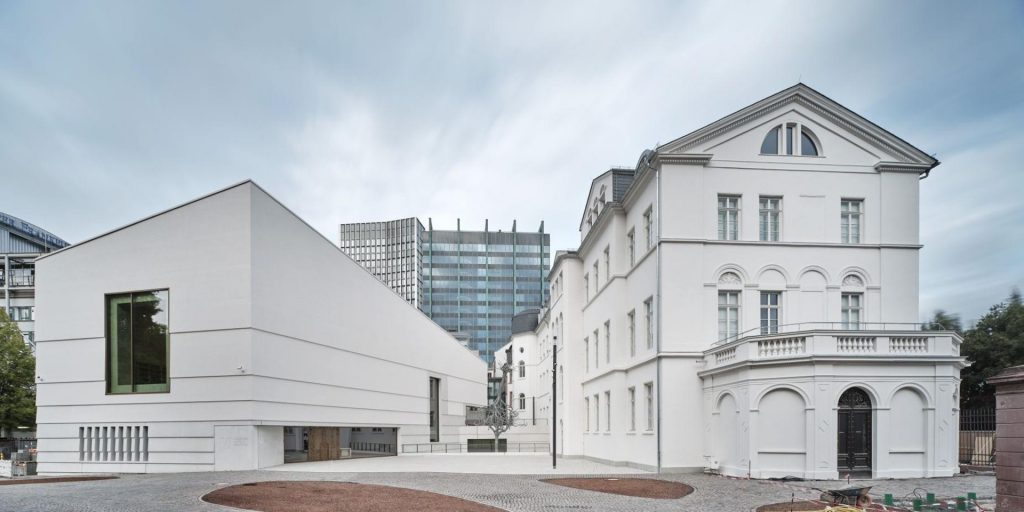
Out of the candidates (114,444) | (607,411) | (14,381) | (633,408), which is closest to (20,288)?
(14,381)

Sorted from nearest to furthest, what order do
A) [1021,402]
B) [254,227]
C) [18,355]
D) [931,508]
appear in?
1. [1021,402]
2. [931,508]
3. [254,227]
4. [18,355]

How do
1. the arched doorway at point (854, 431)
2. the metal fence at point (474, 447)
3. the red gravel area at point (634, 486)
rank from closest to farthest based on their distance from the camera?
1. the red gravel area at point (634, 486)
2. the arched doorway at point (854, 431)
3. the metal fence at point (474, 447)

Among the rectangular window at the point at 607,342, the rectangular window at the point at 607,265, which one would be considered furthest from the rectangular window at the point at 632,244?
the rectangular window at the point at 607,342

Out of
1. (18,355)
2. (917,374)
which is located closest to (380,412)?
(18,355)

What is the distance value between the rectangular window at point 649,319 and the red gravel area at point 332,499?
12.2m

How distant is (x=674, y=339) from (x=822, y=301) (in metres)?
5.47

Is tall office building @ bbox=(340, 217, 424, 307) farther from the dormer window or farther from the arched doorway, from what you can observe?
the arched doorway

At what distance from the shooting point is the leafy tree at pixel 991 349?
42.1 m

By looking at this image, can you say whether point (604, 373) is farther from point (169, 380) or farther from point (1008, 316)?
point (1008, 316)

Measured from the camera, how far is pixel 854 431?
2216cm

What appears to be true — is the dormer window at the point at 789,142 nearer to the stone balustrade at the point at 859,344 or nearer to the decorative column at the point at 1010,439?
the stone balustrade at the point at 859,344

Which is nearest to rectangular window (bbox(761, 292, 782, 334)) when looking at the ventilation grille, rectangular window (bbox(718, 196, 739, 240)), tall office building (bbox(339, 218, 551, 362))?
rectangular window (bbox(718, 196, 739, 240))

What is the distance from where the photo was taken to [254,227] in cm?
3111

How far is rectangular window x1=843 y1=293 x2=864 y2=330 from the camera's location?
27.0 metres
